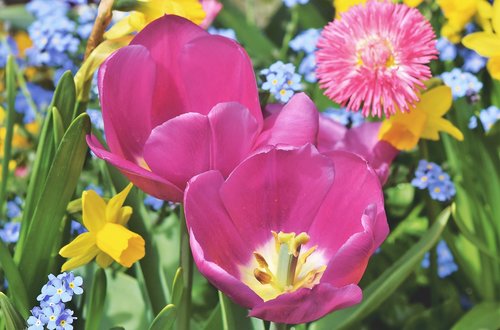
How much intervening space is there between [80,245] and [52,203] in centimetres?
5

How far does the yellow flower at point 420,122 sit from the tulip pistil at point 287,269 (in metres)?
0.22

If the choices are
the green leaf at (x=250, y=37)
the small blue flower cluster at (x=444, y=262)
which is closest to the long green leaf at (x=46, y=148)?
the small blue flower cluster at (x=444, y=262)

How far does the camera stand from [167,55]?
2.40 feet

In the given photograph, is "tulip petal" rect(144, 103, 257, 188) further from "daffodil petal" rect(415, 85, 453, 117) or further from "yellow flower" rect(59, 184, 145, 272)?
"daffodil petal" rect(415, 85, 453, 117)

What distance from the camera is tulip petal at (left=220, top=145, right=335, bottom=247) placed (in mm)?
665

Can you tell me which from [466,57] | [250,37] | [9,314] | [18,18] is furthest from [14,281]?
[18,18]

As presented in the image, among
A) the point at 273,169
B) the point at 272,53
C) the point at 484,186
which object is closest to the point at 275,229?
the point at 273,169

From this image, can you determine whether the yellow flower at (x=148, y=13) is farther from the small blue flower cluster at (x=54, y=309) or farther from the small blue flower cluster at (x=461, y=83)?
the small blue flower cluster at (x=461, y=83)

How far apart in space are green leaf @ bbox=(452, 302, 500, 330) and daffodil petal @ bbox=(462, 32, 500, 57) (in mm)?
343

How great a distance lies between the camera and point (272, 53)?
1468 millimetres

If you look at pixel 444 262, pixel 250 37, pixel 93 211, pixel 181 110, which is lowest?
pixel 444 262

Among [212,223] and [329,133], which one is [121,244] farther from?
[329,133]

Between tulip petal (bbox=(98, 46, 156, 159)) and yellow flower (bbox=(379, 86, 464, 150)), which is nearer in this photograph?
tulip petal (bbox=(98, 46, 156, 159))

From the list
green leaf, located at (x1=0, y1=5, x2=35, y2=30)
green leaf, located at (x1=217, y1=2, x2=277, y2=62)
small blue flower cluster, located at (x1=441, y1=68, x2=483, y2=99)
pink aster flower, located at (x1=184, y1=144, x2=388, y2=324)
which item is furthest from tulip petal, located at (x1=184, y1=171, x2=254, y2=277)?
green leaf, located at (x1=0, y1=5, x2=35, y2=30)
